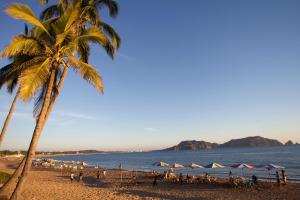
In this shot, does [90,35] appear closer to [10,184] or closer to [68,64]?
[68,64]

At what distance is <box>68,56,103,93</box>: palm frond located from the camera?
12.3m

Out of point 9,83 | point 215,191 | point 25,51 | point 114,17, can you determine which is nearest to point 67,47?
point 25,51

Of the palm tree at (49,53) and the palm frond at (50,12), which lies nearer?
the palm tree at (49,53)

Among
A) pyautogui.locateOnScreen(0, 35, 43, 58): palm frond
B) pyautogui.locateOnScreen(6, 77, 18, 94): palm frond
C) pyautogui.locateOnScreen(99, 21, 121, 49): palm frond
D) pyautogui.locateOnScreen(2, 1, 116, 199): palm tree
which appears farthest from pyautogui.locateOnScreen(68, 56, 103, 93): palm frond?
pyautogui.locateOnScreen(6, 77, 18, 94): palm frond

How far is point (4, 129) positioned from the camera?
723 inches

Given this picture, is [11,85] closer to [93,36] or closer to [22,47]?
[22,47]

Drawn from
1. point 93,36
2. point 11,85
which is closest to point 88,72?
point 93,36

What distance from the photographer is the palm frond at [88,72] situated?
12266mm

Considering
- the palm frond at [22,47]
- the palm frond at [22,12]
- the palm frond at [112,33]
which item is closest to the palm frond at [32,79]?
the palm frond at [22,47]

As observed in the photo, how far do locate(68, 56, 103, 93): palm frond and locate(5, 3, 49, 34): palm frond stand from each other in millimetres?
2111

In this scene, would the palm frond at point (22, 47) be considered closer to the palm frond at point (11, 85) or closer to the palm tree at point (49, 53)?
the palm tree at point (49, 53)

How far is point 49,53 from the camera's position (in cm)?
1217

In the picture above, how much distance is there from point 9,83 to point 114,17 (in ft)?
26.5

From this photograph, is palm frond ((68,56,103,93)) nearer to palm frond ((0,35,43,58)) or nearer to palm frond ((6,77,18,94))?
palm frond ((0,35,43,58))
